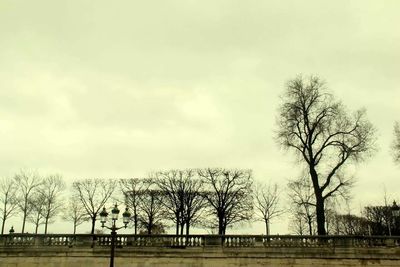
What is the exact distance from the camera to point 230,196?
2229 inches

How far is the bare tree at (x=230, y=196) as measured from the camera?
56.4 metres

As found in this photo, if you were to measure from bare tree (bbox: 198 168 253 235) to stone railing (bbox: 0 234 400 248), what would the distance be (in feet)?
95.9

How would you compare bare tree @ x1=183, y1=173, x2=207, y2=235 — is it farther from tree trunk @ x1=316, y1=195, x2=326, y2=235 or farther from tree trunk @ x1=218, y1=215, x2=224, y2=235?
tree trunk @ x1=316, y1=195, x2=326, y2=235

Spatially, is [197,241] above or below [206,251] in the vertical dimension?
above

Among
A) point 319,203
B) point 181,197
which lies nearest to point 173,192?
point 181,197

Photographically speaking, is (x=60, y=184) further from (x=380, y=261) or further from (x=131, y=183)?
(x=380, y=261)

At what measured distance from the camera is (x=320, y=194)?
32406mm

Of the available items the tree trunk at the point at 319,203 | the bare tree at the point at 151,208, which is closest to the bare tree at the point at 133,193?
the bare tree at the point at 151,208

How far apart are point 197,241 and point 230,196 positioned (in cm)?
3011

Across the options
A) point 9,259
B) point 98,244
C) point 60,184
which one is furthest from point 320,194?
point 60,184

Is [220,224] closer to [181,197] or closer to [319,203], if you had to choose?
[181,197]

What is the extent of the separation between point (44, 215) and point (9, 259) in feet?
115

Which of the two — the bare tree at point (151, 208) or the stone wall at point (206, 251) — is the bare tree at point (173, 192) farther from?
the stone wall at point (206, 251)

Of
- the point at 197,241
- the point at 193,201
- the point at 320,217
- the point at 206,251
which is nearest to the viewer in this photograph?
the point at 206,251
